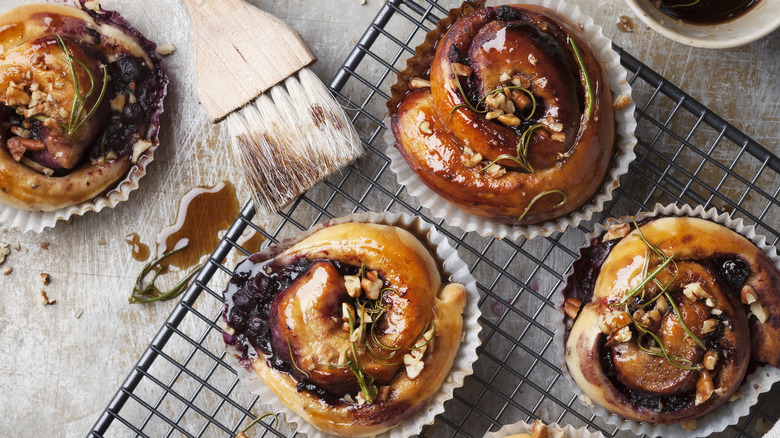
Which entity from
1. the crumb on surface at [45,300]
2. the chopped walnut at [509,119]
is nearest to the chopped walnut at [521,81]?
the chopped walnut at [509,119]

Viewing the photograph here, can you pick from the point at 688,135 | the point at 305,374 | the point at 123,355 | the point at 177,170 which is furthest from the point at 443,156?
the point at 123,355

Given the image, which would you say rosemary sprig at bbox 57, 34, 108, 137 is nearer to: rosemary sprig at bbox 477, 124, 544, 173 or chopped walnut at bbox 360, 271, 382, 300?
chopped walnut at bbox 360, 271, 382, 300

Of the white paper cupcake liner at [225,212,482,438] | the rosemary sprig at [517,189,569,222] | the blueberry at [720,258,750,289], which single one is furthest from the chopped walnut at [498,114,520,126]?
the blueberry at [720,258,750,289]

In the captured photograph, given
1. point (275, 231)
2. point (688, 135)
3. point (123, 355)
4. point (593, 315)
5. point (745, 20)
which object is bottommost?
point (123, 355)

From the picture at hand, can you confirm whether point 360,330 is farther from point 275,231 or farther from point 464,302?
point 275,231

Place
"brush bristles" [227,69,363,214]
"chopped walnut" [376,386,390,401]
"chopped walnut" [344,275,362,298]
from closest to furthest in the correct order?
"chopped walnut" [344,275,362,298] < "chopped walnut" [376,386,390,401] < "brush bristles" [227,69,363,214]

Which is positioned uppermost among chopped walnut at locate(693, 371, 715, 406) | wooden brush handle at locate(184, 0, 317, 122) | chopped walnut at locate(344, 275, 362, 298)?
chopped walnut at locate(693, 371, 715, 406)

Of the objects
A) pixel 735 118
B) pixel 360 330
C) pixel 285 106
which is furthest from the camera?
pixel 735 118
